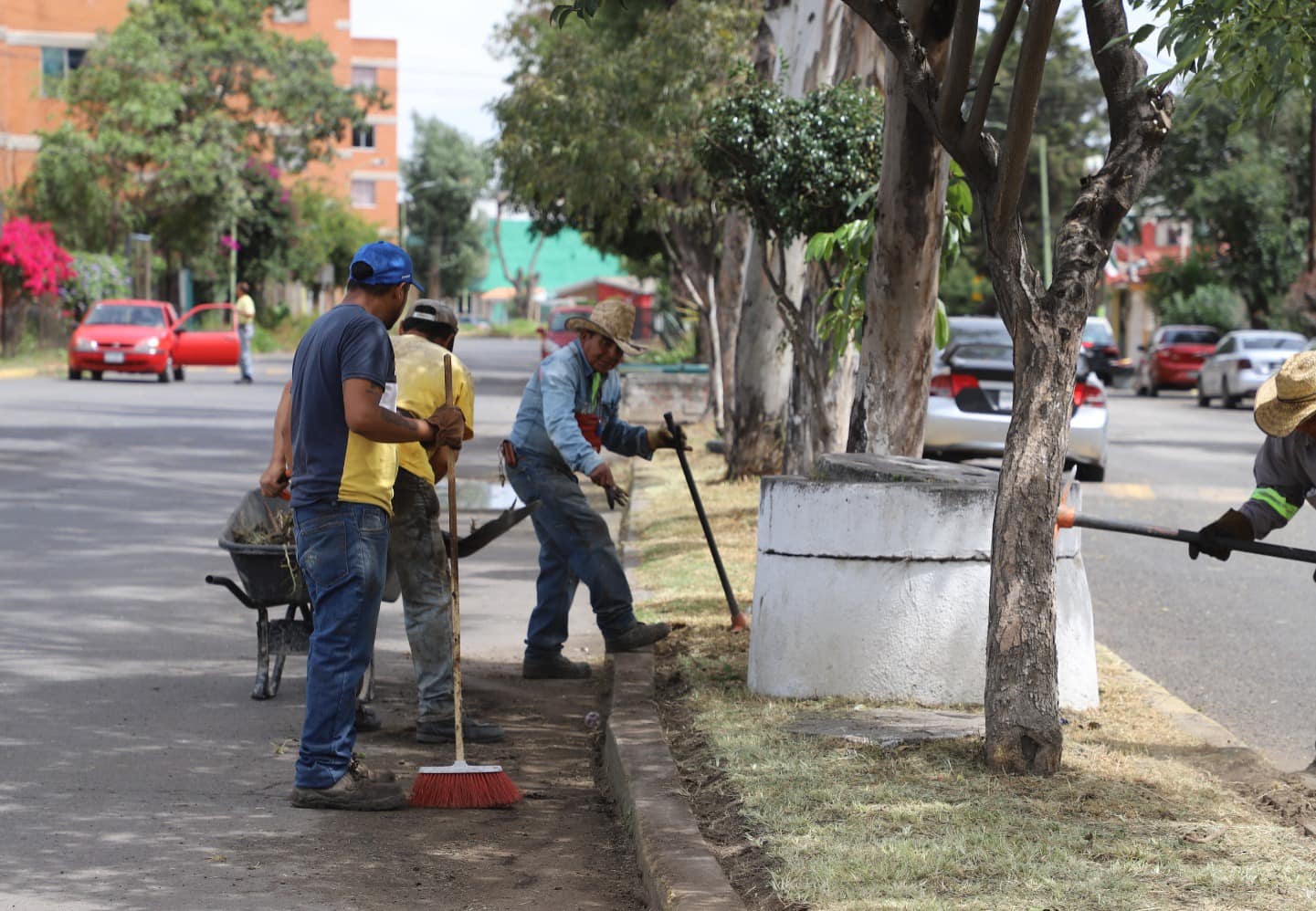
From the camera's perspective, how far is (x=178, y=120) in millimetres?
48781

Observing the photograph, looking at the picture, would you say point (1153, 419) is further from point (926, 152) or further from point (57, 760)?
point (57, 760)

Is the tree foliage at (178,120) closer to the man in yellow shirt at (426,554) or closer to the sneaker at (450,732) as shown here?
the man in yellow shirt at (426,554)

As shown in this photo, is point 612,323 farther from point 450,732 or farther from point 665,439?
point 450,732

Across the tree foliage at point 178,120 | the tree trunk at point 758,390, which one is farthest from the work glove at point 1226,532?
the tree foliage at point 178,120

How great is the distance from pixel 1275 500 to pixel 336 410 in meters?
3.28

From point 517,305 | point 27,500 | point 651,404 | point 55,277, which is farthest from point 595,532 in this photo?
point 517,305

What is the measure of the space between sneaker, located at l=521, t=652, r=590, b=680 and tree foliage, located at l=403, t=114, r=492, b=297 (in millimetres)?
92348

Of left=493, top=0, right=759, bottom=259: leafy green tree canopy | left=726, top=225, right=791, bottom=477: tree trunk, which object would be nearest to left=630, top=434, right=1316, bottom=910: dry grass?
left=726, top=225, right=791, bottom=477: tree trunk

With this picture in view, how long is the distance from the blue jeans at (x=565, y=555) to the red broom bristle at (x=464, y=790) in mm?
2377

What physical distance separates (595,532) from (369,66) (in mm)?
→ 83464

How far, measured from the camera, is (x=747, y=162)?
11531 mm

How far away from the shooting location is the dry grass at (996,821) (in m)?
4.59

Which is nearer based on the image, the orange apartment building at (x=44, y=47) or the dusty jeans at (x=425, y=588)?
the dusty jeans at (x=425, y=588)

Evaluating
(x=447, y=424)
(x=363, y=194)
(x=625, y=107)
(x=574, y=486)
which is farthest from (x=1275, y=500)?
(x=363, y=194)
